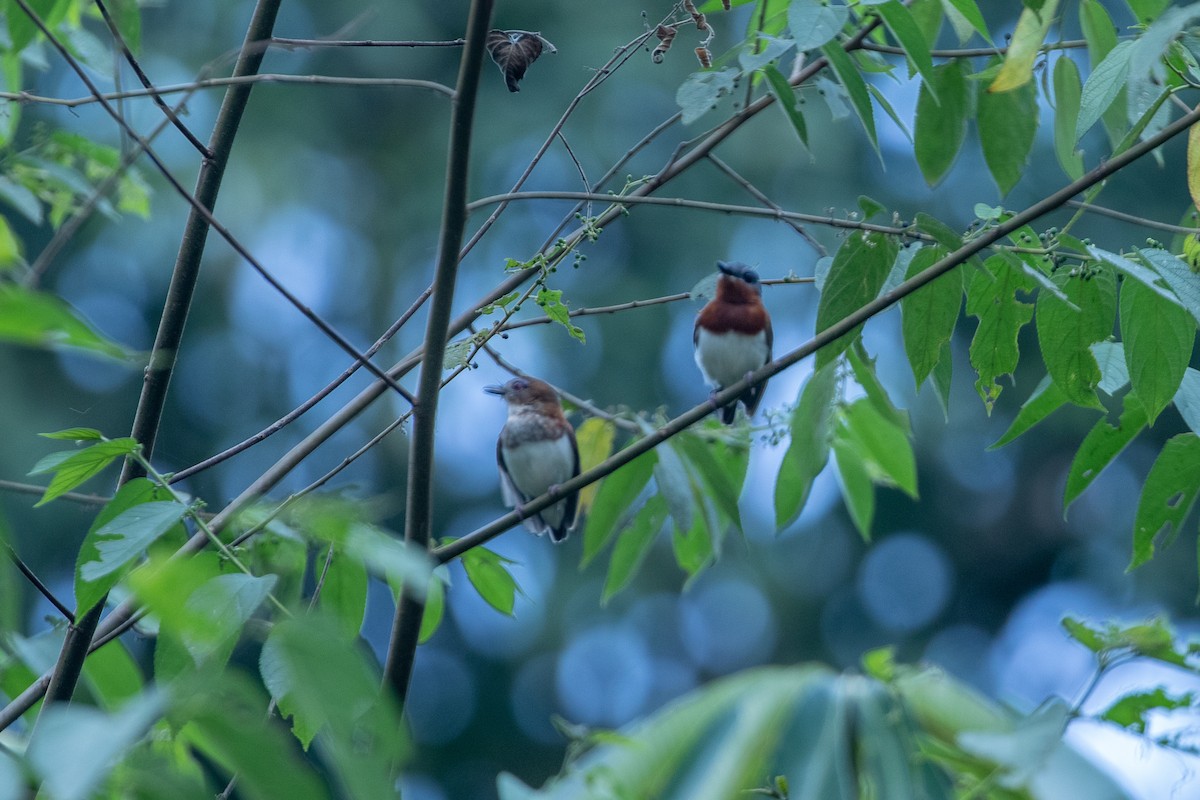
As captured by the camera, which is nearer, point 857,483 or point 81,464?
point 81,464

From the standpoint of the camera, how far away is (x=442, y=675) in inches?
497

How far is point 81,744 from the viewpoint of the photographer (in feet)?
2.56

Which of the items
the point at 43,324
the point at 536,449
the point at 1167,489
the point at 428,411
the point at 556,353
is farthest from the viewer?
the point at 556,353

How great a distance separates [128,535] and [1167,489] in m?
1.49

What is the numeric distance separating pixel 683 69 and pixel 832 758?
1038 centimetres

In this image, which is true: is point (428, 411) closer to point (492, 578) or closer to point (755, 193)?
point (492, 578)

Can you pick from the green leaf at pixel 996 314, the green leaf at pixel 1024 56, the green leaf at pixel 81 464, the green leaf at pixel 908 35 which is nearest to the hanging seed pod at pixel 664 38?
the green leaf at pixel 908 35

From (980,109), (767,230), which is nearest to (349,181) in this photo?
(767,230)

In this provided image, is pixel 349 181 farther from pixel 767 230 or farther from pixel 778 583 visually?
pixel 778 583

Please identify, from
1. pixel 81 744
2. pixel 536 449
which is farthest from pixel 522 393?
pixel 81 744

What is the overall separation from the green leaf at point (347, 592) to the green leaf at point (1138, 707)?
114 cm

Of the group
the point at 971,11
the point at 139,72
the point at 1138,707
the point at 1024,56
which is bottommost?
the point at 1138,707

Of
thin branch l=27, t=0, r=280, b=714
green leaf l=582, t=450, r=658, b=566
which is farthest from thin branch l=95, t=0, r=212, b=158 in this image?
green leaf l=582, t=450, r=658, b=566

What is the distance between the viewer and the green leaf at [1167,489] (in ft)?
6.03
